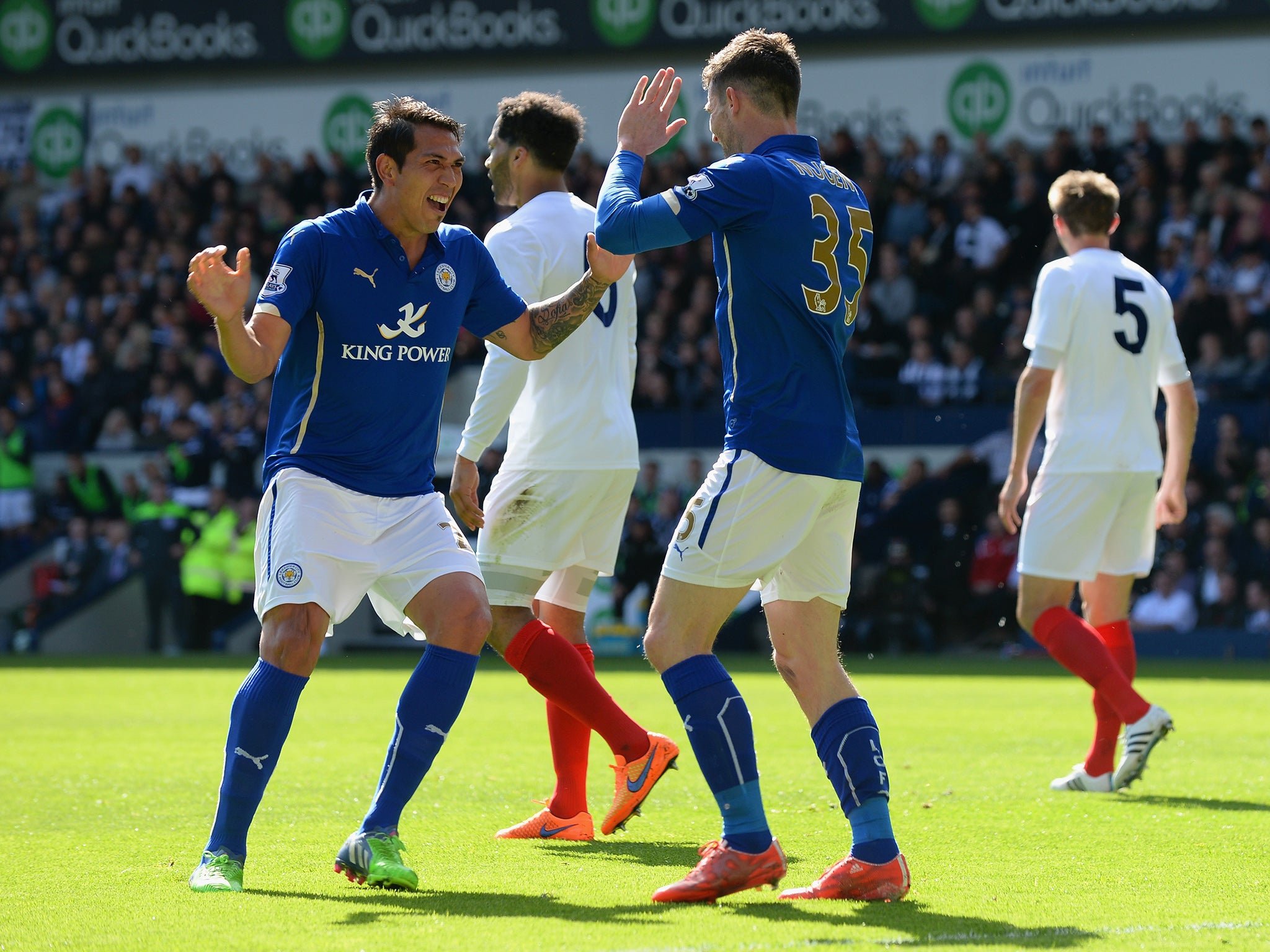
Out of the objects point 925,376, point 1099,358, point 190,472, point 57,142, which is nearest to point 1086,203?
point 1099,358

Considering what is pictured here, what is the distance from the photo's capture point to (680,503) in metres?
18.2

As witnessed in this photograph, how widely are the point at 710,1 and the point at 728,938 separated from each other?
2069 centimetres

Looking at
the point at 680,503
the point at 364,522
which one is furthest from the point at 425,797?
the point at 680,503

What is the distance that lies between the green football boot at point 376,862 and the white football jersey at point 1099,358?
3.71 metres

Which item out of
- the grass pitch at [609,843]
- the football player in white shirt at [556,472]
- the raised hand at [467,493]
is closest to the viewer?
the grass pitch at [609,843]

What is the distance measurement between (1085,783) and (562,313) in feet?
10.5

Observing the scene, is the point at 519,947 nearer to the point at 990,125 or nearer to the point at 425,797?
the point at 425,797

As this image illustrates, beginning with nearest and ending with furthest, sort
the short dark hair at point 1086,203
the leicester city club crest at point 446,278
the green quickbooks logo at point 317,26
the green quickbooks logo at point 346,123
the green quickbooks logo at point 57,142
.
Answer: the leicester city club crest at point 446,278
the short dark hair at point 1086,203
the green quickbooks logo at point 317,26
the green quickbooks logo at point 346,123
the green quickbooks logo at point 57,142

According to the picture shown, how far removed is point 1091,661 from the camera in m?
6.92

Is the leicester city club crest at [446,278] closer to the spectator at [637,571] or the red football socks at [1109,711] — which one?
the red football socks at [1109,711]

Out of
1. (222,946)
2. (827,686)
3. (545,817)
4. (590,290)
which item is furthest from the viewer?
(545,817)

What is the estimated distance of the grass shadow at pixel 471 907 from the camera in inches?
163

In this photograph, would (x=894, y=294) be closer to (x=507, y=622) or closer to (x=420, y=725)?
(x=507, y=622)

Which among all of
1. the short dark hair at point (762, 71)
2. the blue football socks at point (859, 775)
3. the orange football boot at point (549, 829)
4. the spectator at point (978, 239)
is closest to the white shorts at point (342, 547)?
the orange football boot at point (549, 829)
